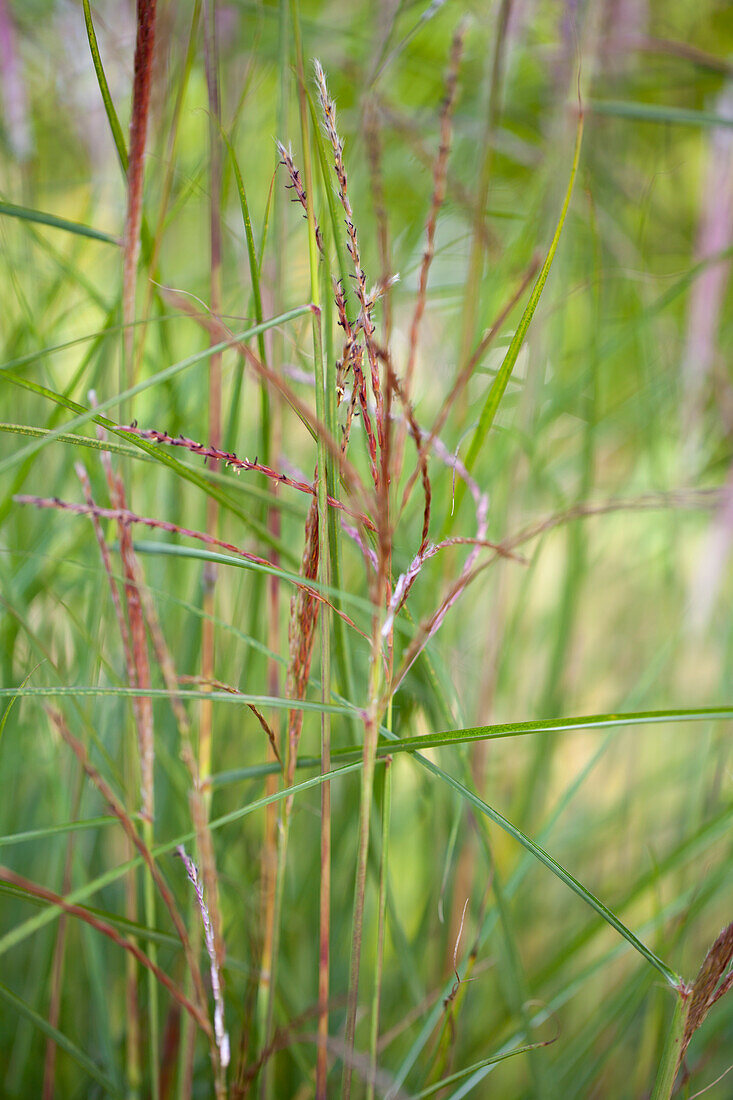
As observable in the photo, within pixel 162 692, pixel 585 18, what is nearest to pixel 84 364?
pixel 162 692

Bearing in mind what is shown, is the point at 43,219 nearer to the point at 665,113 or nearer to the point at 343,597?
the point at 343,597

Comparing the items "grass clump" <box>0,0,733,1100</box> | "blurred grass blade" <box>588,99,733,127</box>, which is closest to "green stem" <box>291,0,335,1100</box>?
"grass clump" <box>0,0,733,1100</box>

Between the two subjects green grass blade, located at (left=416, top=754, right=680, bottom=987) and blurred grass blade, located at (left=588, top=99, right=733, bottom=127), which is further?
blurred grass blade, located at (left=588, top=99, right=733, bottom=127)

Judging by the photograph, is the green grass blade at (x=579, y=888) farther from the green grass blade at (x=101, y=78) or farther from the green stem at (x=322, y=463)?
the green grass blade at (x=101, y=78)

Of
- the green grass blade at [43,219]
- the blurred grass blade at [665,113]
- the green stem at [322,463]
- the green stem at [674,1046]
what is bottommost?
the green stem at [674,1046]

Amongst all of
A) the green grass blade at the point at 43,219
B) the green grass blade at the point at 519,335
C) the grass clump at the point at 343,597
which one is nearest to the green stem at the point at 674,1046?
the grass clump at the point at 343,597

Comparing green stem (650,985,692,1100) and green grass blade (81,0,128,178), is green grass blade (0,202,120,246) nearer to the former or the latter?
green grass blade (81,0,128,178)

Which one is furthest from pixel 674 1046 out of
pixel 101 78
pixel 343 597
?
pixel 101 78

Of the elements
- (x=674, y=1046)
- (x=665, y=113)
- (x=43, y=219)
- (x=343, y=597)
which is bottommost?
(x=674, y=1046)

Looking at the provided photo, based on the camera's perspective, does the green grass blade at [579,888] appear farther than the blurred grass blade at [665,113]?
No

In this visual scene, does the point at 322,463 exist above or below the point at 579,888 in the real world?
above

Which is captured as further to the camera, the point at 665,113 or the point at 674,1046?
the point at 665,113
